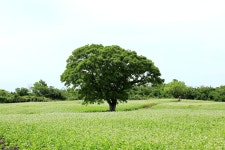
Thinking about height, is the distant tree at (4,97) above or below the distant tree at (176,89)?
below

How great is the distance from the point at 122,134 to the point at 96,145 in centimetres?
328

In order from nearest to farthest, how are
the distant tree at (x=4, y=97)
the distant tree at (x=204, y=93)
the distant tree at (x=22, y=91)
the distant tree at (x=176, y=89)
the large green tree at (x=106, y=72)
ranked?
the large green tree at (x=106, y=72), the distant tree at (x=4, y=97), the distant tree at (x=22, y=91), the distant tree at (x=204, y=93), the distant tree at (x=176, y=89)

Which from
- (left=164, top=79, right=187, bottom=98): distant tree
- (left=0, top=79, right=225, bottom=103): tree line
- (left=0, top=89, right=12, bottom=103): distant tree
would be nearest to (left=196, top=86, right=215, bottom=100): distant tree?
(left=0, top=79, right=225, bottom=103): tree line

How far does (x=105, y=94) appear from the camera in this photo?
164 feet

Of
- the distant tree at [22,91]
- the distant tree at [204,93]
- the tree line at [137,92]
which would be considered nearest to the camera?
the tree line at [137,92]

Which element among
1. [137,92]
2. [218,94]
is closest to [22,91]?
[137,92]

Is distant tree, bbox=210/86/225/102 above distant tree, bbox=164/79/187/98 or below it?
below

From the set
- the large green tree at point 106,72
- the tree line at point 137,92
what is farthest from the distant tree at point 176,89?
the large green tree at point 106,72

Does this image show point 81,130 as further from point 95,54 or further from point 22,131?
point 95,54

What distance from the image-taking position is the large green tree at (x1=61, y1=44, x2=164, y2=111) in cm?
4831

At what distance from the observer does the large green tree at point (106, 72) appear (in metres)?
48.3

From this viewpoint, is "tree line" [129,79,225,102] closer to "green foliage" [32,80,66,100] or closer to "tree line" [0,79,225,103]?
"tree line" [0,79,225,103]

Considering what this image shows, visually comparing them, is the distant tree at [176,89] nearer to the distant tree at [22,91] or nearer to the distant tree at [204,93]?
the distant tree at [204,93]

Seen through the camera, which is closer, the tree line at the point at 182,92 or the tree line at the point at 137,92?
the tree line at the point at 137,92
